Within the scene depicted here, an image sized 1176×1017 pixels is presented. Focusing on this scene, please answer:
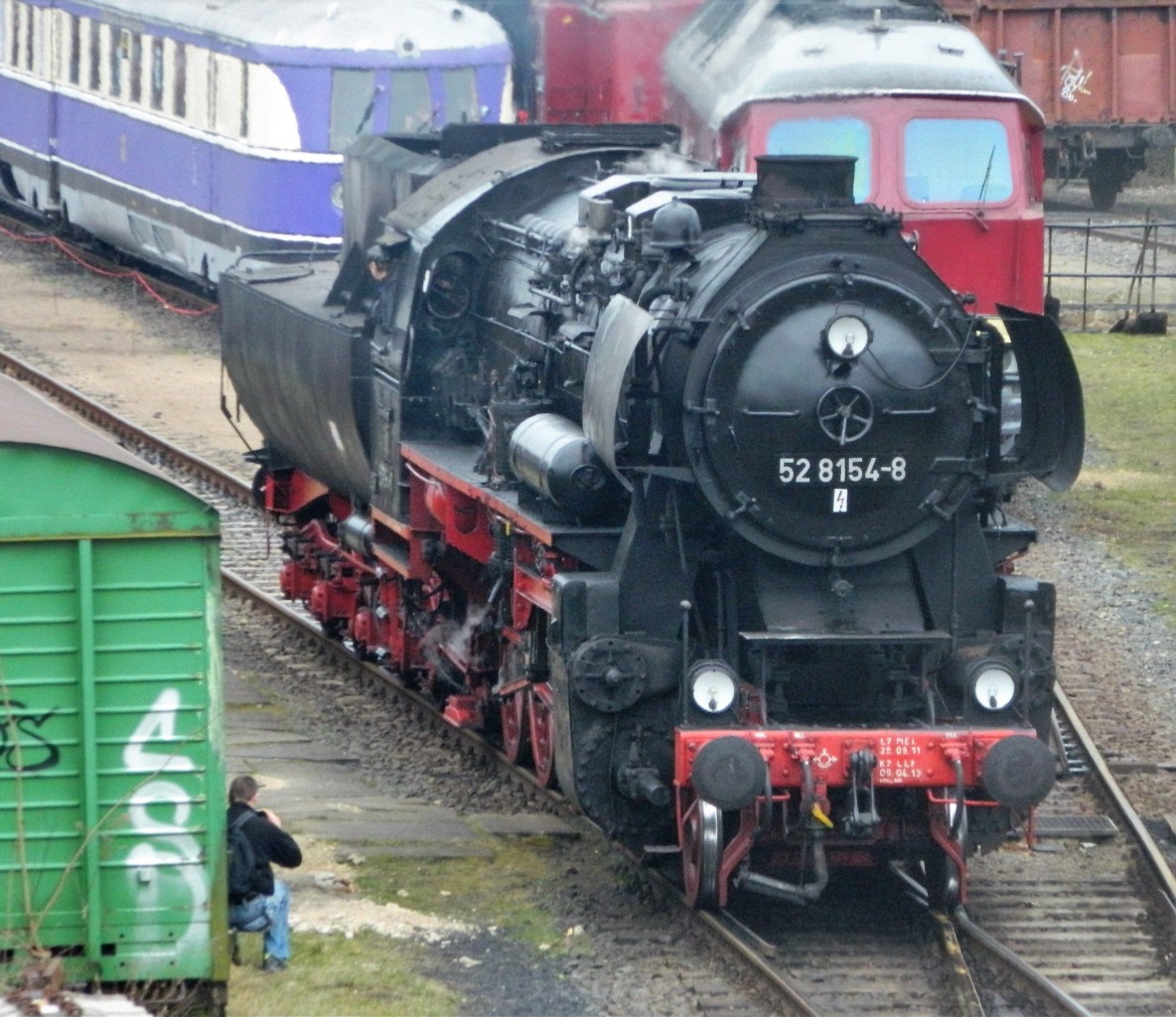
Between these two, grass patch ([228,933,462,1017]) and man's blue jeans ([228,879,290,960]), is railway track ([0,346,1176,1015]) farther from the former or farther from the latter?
man's blue jeans ([228,879,290,960])

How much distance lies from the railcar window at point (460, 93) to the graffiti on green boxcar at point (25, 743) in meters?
14.4

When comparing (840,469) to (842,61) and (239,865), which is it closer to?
(239,865)

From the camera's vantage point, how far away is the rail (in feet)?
77.7

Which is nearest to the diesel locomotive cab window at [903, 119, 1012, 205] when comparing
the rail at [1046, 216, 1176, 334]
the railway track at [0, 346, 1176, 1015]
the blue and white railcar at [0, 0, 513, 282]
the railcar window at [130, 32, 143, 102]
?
the rail at [1046, 216, 1176, 334]

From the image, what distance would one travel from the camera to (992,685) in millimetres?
8633

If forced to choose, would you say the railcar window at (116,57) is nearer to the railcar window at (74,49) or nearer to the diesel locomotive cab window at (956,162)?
the railcar window at (74,49)

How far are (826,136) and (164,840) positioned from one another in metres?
9.17

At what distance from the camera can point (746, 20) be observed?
55.7 ft

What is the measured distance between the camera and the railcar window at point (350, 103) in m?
20.6

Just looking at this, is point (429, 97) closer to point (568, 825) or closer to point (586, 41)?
point (586, 41)

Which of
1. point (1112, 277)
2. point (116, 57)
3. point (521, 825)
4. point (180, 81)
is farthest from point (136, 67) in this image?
point (521, 825)

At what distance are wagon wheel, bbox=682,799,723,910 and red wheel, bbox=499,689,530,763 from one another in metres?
1.95

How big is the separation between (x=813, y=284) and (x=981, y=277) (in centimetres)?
714

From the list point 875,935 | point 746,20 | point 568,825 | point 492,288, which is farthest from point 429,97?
point 875,935
